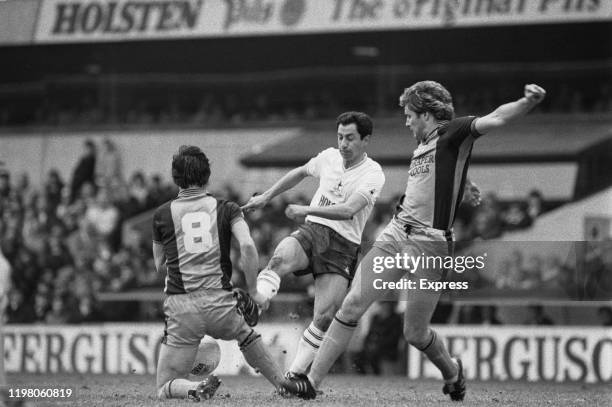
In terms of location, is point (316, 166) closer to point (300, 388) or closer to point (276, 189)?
point (276, 189)

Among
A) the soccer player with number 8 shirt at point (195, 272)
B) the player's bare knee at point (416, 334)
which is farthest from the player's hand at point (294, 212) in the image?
the player's bare knee at point (416, 334)

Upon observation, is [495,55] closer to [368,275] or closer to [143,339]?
[143,339]

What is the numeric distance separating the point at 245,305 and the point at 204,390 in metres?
0.73

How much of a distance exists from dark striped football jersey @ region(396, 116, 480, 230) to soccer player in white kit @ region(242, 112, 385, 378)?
0.53 metres

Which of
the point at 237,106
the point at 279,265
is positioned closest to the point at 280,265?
the point at 279,265

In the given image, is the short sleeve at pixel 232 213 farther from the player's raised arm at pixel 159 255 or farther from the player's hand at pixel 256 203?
the player's hand at pixel 256 203

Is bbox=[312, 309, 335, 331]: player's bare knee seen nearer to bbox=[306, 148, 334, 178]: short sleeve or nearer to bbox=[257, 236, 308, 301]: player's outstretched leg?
bbox=[257, 236, 308, 301]: player's outstretched leg

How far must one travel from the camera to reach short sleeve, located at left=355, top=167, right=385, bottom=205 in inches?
377

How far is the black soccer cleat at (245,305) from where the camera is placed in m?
8.97

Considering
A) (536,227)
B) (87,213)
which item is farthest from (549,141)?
(87,213)

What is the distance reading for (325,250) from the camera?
32.7 feet

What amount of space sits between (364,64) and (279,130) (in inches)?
109

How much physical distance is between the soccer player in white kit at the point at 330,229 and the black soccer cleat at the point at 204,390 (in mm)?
955

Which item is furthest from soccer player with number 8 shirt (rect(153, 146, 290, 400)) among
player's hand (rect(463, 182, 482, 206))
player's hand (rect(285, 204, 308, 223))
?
player's hand (rect(463, 182, 482, 206))
